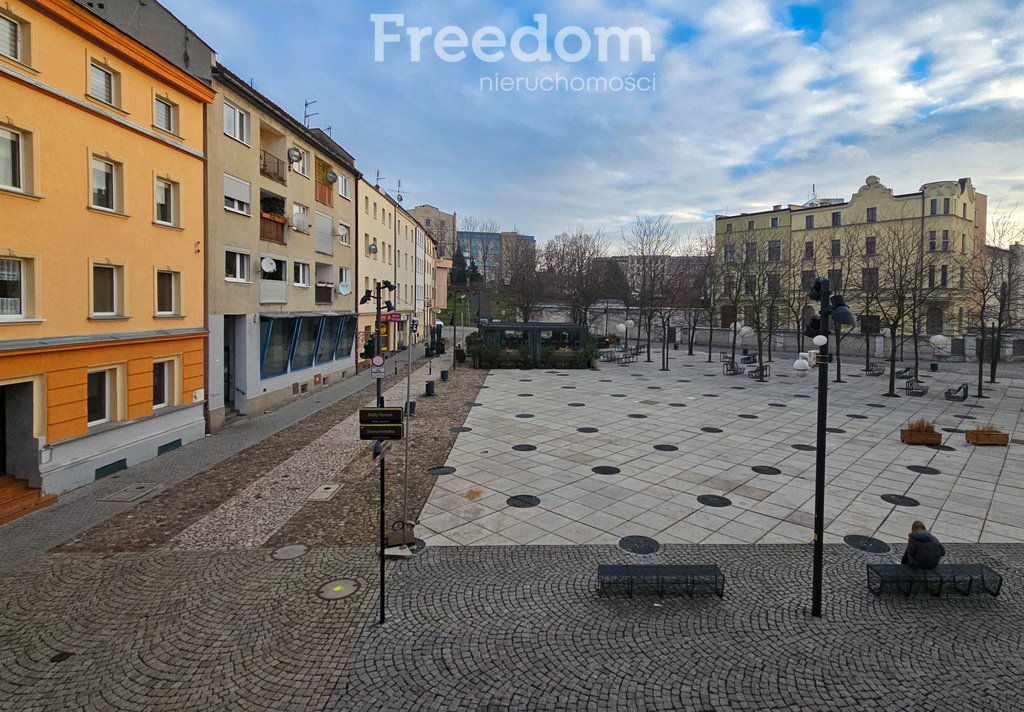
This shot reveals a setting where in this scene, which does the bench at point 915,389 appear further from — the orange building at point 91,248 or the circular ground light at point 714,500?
the orange building at point 91,248

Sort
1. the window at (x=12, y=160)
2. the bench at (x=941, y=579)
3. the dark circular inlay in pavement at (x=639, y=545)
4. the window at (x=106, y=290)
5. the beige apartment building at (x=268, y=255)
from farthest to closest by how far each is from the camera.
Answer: the beige apartment building at (x=268, y=255) → the window at (x=106, y=290) → the window at (x=12, y=160) → the dark circular inlay in pavement at (x=639, y=545) → the bench at (x=941, y=579)

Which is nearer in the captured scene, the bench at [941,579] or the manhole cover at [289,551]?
the bench at [941,579]

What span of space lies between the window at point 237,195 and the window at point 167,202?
9.71ft

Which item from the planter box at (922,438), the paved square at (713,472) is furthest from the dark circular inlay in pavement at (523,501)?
the planter box at (922,438)

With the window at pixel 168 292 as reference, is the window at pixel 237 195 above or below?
above

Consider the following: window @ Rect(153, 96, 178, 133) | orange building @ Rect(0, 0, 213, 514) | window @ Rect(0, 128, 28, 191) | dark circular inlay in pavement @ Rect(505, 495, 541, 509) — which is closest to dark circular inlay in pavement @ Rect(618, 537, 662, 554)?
dark circular inlay in pavement @ Rect(505, 495, 541, 509)

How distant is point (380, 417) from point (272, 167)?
1857 cm

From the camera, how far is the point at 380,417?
7.21 m

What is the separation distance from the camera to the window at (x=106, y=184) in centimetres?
1243

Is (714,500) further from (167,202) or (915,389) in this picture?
(915,389)

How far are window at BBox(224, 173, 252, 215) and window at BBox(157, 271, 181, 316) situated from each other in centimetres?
395

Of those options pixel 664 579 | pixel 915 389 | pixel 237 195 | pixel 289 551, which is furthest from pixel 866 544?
pixel 237 195

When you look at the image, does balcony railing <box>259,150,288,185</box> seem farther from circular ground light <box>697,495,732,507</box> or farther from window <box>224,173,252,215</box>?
circular ground light <box>697,495,732,507</box>

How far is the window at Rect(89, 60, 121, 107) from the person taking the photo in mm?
12259
